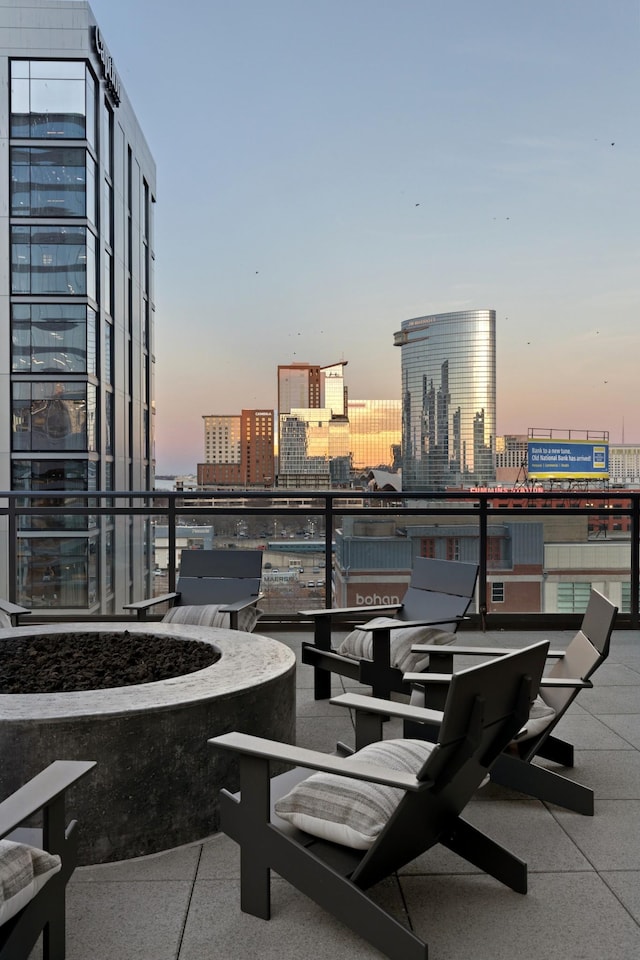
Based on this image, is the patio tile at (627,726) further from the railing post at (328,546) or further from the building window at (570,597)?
the railing post at (328,546)

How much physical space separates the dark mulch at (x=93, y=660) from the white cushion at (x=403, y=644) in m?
0.93

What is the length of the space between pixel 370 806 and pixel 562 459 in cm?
3440

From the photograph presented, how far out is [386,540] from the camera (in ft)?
19.8

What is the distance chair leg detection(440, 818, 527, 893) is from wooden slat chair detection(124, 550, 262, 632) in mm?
2286

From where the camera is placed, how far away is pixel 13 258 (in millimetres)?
25406

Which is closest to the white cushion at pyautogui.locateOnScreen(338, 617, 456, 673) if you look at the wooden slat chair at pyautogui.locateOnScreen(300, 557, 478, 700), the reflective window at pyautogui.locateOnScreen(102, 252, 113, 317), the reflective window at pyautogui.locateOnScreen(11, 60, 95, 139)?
the wooden slat chair at pyautogui.locateOnScreen(300, 557, 478, 700)

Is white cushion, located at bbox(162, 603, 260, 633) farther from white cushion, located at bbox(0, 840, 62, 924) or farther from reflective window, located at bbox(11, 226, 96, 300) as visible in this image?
reflective window, located at bbox(11, 226, 96, 300)

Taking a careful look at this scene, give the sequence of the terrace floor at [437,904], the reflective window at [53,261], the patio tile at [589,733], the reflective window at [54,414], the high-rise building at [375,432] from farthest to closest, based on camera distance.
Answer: the reflective window at [53,261] → the reflective window at [54,414] → the high-rise building at [375,432] → the patio tile at [589,733] → the terrace floor at [437,904]

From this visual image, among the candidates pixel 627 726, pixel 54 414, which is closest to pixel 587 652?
pixel 627 726

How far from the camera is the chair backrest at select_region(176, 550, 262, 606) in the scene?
4.91m

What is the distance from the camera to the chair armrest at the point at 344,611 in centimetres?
424

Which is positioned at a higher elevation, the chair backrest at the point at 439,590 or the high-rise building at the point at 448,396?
the high-rise building at the point at 448,396

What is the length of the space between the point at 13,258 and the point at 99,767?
2663 cm

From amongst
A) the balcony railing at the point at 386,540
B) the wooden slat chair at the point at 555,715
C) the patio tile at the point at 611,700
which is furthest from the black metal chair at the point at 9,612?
the patio tile at the point at 611,700
